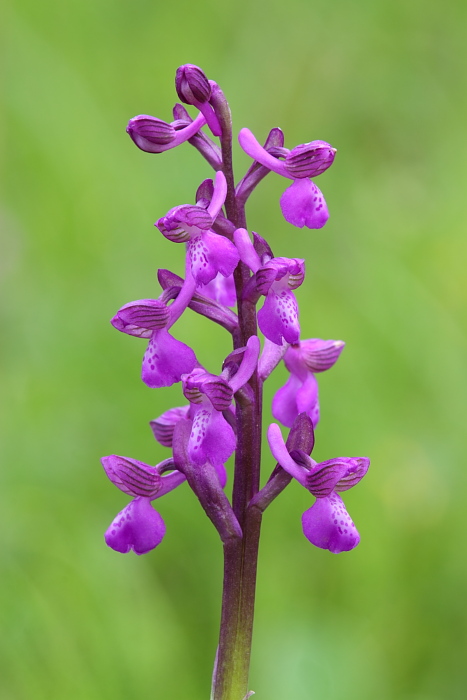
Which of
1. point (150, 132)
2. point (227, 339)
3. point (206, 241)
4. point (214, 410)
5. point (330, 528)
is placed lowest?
point (330, 528)

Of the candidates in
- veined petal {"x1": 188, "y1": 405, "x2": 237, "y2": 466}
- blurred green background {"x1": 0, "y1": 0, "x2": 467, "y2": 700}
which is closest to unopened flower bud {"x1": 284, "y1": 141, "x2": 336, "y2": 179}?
veined petal {"x1": 188, "y1": 405, "x2": 237, "y2": 466}

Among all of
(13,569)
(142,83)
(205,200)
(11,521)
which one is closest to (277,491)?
(205,200)

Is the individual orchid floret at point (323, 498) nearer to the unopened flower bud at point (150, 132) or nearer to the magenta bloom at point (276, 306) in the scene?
the magenta bloom at point (276, 306)

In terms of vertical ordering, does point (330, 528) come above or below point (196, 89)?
below

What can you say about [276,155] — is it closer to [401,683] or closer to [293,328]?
[293,328]

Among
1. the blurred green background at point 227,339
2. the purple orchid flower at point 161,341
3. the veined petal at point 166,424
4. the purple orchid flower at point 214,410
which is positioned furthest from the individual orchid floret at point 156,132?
the blurred green background at point 227,339

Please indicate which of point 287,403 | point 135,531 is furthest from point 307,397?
point 135,531

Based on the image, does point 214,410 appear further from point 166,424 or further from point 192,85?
point 192,85

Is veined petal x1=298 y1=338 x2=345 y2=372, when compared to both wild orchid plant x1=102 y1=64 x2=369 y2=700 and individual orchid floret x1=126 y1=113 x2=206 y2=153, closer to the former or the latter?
wild orchid plant x1=102 y1=64 x2=369 y2=700
